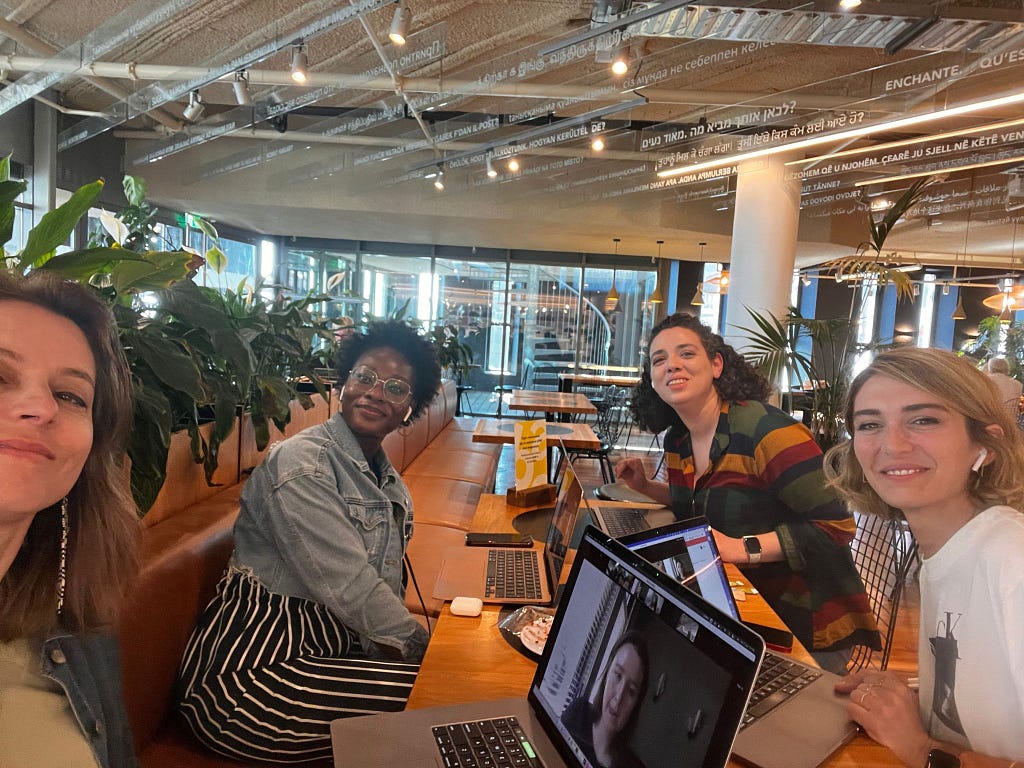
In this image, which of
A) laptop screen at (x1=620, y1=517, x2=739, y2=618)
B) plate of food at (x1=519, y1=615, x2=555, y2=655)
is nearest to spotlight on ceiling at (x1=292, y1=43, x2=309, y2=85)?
plate of food at (x1=519, y1=615, x2=555, y2=655)

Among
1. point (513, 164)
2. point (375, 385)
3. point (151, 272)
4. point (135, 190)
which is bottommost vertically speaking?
point (375, 385)

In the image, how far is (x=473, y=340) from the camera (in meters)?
11.2

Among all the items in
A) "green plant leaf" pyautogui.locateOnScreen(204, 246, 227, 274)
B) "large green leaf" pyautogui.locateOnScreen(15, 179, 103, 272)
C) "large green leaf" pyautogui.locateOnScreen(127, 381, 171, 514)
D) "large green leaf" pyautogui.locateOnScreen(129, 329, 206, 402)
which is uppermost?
"green plant leaf" pyautogui.locateOnScreen(204, 246, 227, 274)

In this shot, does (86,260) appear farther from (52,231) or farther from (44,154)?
(44,154)

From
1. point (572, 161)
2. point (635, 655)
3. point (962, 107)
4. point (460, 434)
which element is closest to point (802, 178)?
point (962, 107)

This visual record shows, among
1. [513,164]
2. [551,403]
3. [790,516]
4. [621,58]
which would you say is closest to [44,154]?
[513,164]

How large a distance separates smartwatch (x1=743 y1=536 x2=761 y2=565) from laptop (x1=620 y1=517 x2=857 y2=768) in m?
0.44

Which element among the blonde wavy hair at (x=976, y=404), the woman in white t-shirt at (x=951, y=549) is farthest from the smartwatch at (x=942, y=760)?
the blonde wavy hair at (x=976, y=404)

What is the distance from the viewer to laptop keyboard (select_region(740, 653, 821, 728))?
1.13 metres

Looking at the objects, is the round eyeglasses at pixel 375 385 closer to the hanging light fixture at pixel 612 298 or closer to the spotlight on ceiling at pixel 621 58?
the spotlight on ceiling at pixel 621 58

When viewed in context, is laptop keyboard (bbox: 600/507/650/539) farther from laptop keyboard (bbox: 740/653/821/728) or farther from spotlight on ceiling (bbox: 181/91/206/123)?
spotlight on ceiling (bbox: 181/91/206/123)

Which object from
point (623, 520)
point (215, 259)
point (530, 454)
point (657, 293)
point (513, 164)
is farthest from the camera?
point (657, 293)

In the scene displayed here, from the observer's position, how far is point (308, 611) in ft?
5.52

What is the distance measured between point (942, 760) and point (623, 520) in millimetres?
1487
